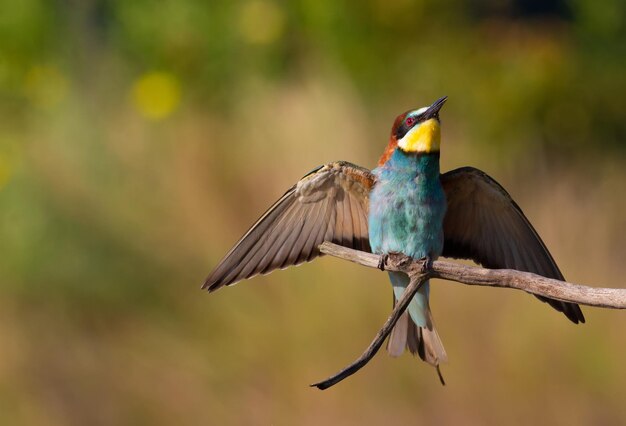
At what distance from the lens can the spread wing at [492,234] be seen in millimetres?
2400

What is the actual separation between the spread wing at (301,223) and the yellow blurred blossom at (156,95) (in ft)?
6.08

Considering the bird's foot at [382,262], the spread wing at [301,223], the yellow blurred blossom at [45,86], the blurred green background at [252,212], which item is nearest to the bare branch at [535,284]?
the bird's foot at [382,262]

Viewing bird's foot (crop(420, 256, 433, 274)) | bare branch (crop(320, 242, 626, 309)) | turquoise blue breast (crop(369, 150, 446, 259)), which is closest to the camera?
bare branch (crop(320, 242, 626, 309))

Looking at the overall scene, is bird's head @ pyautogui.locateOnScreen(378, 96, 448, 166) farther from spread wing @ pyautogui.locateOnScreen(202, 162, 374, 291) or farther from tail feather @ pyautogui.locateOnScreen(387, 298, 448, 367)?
tail feather @ pyautogui.locateOnScreen(387, 298, 448, 367)

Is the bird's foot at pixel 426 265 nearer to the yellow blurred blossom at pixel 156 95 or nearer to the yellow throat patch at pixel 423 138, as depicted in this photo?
the yellow throat patch at pixel 423 138

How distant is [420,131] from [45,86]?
2515 mm

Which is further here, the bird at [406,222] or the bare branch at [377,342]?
the bird at [406,222]

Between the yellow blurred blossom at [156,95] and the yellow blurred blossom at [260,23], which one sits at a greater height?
the yellow blurred blossom at [260,23]

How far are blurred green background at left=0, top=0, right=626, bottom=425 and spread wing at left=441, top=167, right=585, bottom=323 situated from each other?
813 millimetres

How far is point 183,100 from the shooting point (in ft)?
14.2

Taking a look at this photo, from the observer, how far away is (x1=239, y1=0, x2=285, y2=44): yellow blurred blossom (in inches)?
187

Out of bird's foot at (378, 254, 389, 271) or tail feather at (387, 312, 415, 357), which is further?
tail feather at (387, 312, 415, 357)

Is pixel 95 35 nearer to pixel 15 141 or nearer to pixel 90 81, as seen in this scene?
pixel 90 81

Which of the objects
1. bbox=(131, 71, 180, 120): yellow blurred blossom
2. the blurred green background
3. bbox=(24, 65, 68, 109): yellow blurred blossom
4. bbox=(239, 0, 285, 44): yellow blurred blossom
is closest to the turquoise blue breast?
the blurred green background
